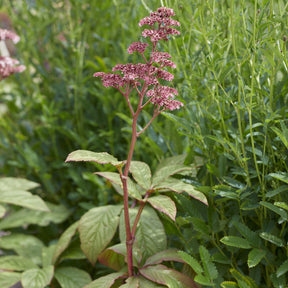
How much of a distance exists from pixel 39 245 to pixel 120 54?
880 millimetres

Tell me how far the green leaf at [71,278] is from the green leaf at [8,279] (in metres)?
0.13

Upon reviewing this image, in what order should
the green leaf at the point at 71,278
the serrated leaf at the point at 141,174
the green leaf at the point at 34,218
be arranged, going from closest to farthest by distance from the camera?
1. the serrated leaf at the point at 141,174
2. the green leaf at the point at 71,278
3. the green leaf at the point at 34,218

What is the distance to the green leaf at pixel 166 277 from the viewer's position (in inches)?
31.8

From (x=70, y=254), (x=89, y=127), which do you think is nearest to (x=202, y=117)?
(x=70, y=254)

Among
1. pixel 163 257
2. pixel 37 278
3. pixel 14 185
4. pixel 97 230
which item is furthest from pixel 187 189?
pixel 14 185

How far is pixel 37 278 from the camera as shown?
1.06 m

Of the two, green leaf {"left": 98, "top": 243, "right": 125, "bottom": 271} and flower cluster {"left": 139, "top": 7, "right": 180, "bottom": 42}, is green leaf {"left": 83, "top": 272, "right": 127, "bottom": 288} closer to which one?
green leaf {"left": 98, "top": 243, "right": 125, "bottom": 271}

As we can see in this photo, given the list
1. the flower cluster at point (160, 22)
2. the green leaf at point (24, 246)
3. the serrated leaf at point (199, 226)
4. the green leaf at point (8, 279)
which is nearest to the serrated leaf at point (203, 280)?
the serrated leaf at point (199, 226)

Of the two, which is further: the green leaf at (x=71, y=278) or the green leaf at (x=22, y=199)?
the green leaf at (x=22, y=199)

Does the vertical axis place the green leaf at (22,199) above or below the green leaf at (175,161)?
below

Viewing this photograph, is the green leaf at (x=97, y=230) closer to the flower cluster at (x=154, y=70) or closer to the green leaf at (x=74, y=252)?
the green leaf at (x=74, y=252)

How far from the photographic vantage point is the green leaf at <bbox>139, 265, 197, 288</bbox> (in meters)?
0.81

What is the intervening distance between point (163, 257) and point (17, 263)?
59 centimetres

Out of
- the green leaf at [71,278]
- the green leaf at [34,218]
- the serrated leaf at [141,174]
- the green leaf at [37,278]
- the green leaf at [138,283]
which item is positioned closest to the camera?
the green leaf at [138,283]
